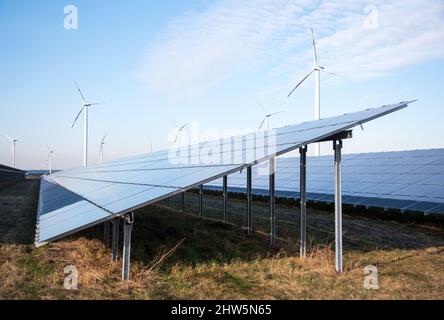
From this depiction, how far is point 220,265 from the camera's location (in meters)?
11.2

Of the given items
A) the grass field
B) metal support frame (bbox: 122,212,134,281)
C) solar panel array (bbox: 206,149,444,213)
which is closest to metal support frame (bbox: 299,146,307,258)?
→ the grass field

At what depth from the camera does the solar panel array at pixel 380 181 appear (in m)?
21.6

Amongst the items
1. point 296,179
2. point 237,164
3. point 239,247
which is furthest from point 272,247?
point 296,179

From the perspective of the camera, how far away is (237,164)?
1022cm

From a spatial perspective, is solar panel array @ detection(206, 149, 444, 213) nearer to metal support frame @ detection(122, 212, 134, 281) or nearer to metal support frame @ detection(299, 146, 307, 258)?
metal support frame @ detection(299, 146, 307, 258)

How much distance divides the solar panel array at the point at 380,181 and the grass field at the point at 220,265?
3.80 metres

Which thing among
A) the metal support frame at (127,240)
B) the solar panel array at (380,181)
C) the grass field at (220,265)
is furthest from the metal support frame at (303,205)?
the solar panel array at (380,181)

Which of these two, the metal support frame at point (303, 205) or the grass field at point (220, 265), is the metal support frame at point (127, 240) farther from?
the metal support frame at point (303, 205)

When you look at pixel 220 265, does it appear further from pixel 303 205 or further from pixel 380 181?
pixel 380 181

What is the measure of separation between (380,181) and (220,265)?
17.8m

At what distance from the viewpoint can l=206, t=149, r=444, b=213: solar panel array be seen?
21.6 metres

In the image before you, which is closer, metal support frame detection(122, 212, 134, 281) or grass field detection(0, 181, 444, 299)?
grass field detection(0, 181, 444, 299)

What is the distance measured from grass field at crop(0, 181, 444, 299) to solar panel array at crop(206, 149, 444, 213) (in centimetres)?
380

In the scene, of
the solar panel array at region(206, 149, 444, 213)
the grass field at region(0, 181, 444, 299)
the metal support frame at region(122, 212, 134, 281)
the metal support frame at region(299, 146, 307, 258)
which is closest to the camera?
the grass field at region(0, 181, 444, 299)
